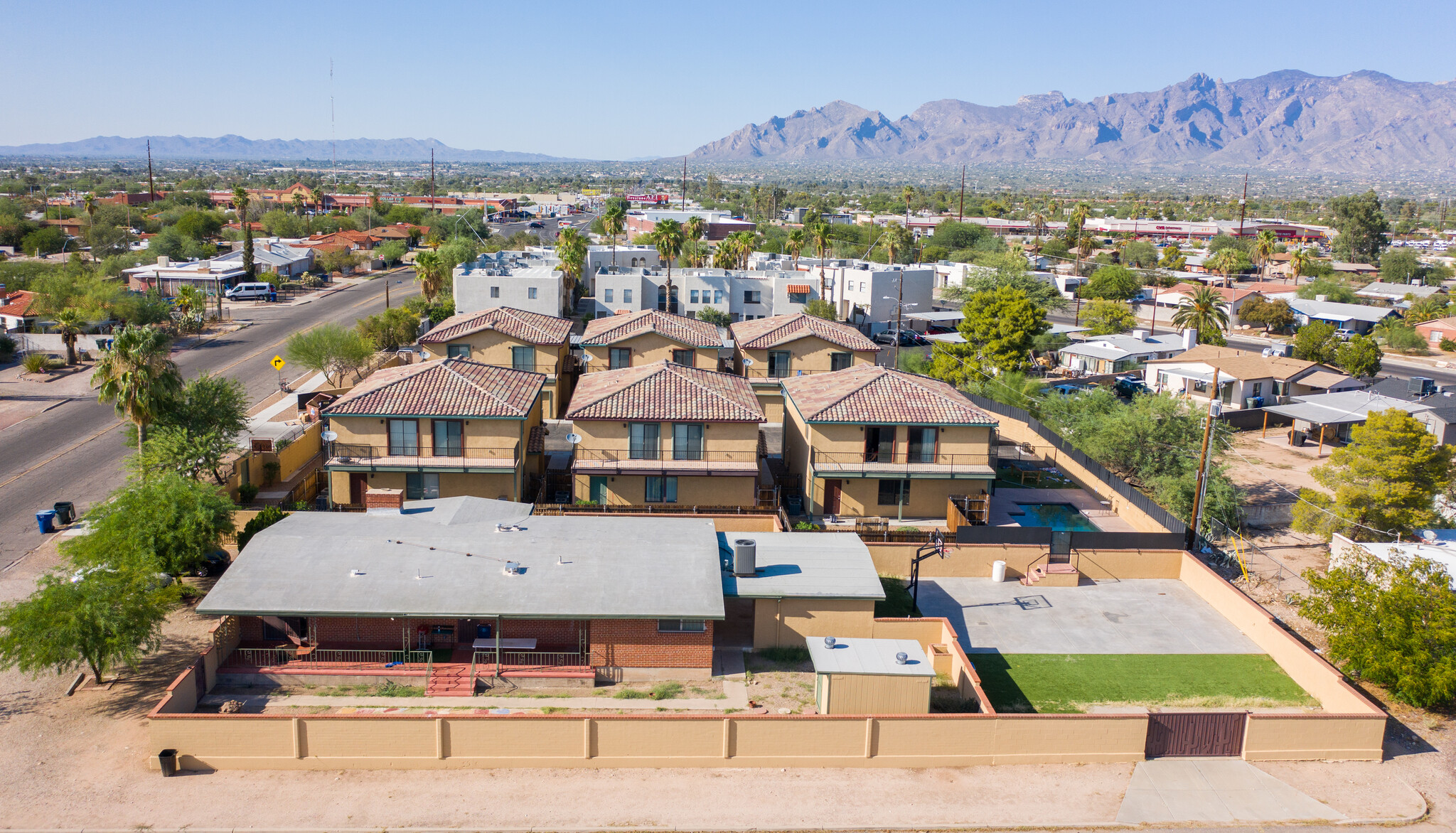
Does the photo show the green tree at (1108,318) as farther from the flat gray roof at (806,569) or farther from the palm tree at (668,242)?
the flat gray roof at (806,569)

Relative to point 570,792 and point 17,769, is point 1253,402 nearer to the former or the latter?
point 570,792

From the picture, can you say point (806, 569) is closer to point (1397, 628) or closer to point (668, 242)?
point (1397, 628)

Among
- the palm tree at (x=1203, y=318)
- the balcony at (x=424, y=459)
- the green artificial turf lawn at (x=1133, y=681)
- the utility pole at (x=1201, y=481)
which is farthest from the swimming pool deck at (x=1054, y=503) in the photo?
the palm tree at (x=1203, y=318)

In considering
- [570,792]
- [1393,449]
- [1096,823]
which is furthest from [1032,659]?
[1393,449]

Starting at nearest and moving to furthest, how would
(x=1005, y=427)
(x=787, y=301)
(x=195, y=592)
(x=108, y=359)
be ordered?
(x=195, y=592)
(x=108, y=359)
(x=1005, y=427)
(x=787, y=301)

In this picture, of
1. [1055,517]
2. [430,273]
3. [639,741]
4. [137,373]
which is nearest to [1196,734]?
[639,741]
